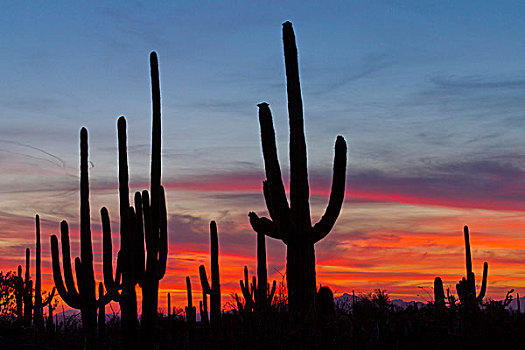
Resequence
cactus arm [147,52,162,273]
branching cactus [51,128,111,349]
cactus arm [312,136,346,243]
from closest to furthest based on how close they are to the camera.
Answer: cactus arm [312,136,346,243] → cactus arm [147,52,162,273] → branching cactus [51,128,111,349]

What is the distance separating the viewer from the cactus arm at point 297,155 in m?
12.2

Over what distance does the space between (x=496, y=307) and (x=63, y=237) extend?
503 inches

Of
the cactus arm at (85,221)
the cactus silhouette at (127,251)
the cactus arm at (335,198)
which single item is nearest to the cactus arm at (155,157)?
the cactus silhouette at (127,251)

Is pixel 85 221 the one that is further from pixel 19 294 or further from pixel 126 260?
pixel 19 294

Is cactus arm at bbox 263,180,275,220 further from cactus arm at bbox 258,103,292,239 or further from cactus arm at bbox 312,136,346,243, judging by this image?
cactus arm at bbox 312,136,346,243

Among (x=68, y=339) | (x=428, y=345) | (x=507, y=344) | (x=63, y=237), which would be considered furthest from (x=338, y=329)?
(x=68, y=339)

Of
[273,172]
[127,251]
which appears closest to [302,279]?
[273,172]

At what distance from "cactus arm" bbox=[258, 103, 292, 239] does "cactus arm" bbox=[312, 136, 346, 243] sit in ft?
1.81

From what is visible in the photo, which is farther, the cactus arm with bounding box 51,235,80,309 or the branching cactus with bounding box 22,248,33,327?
the branching cactus with bounding box 22,248,33,327

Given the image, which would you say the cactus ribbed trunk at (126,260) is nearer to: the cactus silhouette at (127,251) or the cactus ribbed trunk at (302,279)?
the cactus silhouette at (127,251)

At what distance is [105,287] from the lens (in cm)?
1800

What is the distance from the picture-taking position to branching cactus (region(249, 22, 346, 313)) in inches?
466

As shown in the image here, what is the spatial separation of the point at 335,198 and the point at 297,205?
0.65 metres

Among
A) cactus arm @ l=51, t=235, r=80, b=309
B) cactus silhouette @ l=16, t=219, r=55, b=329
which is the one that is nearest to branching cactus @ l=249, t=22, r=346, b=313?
cactus arm @ l=51, t=235, r=80, b=309
